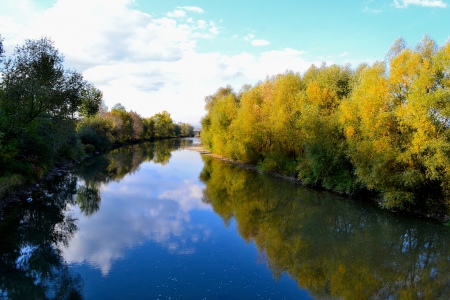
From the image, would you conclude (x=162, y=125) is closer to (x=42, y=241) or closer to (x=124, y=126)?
(x=124, y=126)

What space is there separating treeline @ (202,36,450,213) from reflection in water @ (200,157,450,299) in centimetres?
224

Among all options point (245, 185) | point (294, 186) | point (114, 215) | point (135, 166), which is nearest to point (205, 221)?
point (114, 215)

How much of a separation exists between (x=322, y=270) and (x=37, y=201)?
20091mm

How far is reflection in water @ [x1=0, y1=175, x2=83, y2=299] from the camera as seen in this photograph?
1057cm

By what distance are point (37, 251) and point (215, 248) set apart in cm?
837

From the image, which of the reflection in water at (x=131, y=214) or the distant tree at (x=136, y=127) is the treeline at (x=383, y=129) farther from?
the distant tree at (x=136, y=127)

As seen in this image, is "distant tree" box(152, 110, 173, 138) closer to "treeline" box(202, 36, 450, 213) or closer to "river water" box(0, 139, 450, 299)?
"treeline" box(202, 36, 450, 213)

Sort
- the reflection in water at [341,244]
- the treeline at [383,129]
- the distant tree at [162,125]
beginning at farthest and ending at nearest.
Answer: the distant tree at [162,125] → the treeline at [383,129] → the reflection in water at [341,244]

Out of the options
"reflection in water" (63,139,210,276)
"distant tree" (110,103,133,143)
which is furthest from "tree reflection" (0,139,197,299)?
"distant tree" (110,103,133,143)

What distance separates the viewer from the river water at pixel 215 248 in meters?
11.0

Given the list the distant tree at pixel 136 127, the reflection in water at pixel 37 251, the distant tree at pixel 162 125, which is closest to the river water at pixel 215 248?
the reflection in water at pixel 37 251

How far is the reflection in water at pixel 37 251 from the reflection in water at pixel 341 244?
27.5ft

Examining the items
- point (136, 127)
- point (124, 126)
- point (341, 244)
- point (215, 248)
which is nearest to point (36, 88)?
point (215, 248)

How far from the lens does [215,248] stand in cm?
1462
